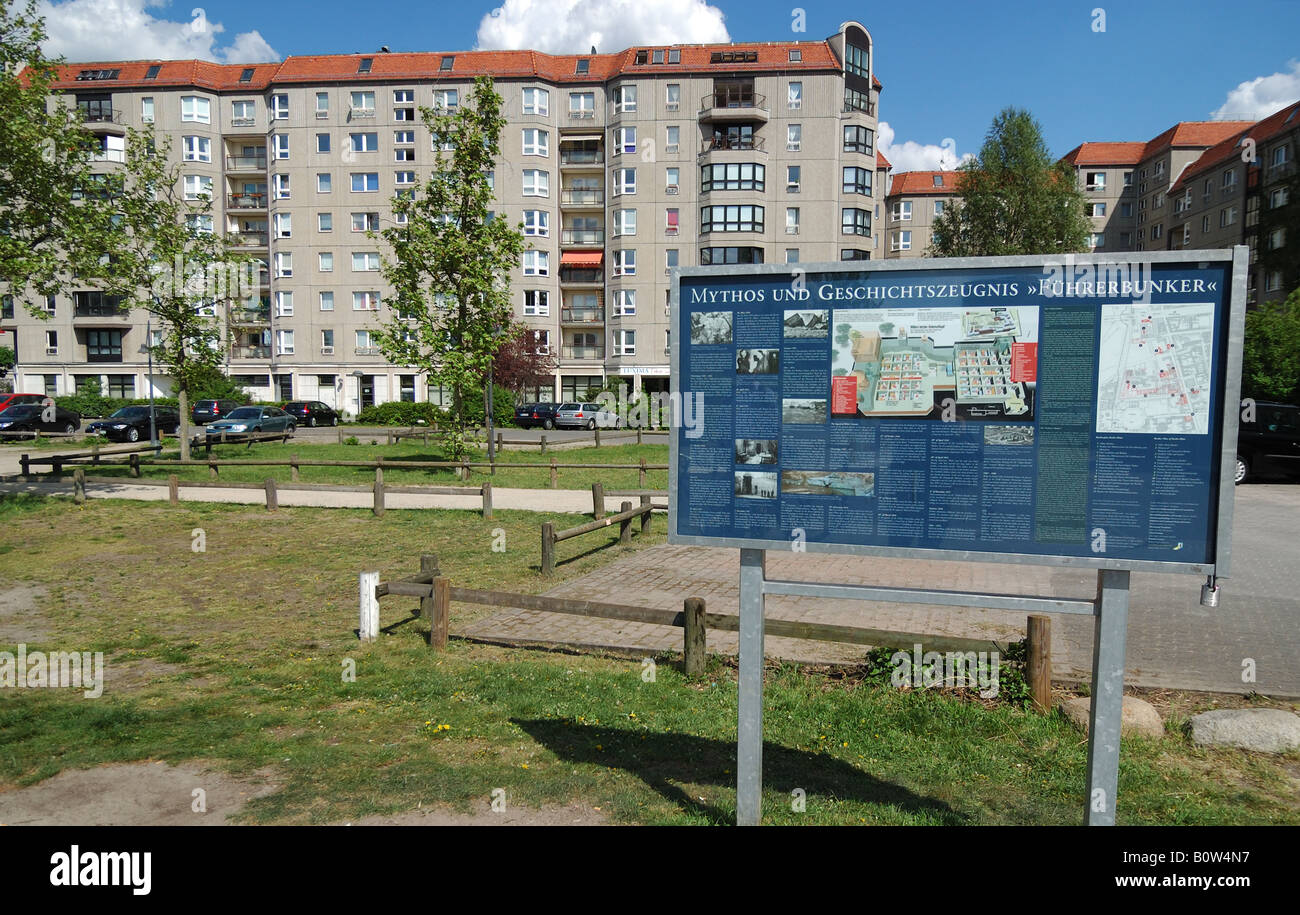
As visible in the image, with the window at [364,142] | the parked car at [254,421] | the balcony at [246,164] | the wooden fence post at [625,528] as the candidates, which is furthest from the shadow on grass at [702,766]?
the balcony at [246,164]

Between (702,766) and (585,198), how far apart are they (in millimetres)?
57365

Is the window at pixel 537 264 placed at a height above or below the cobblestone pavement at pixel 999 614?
above

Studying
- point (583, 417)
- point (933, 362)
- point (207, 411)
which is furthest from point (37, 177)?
point (583, 417)

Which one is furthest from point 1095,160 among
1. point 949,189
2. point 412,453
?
point 412,453

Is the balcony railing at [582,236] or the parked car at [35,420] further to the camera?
the balcony railing at [582,236]

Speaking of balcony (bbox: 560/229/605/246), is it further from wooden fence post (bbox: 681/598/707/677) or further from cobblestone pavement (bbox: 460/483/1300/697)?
wooden fence post (bbox: 681/598/707/677)

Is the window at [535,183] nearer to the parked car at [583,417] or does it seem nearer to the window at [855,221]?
the parked car at [583,417]

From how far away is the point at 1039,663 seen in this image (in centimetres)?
643

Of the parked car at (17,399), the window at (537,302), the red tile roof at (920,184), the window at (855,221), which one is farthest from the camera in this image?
the red tile roof at (920,184)

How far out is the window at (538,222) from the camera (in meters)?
57.7

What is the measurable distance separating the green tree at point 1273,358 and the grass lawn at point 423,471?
66.2ft

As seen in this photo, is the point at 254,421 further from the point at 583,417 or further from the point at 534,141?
the point at 534,141

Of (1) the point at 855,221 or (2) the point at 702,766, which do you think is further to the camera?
(1) the point at 855,221

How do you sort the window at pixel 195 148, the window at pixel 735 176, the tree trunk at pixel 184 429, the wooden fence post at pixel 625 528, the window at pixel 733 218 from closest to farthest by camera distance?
the wooden fence post at pixel 625 528 → the tree trunk at pixel 184 429 → the window at pixel 735 176 → the window at pixel 733 218 → the window at pixel 195 148
